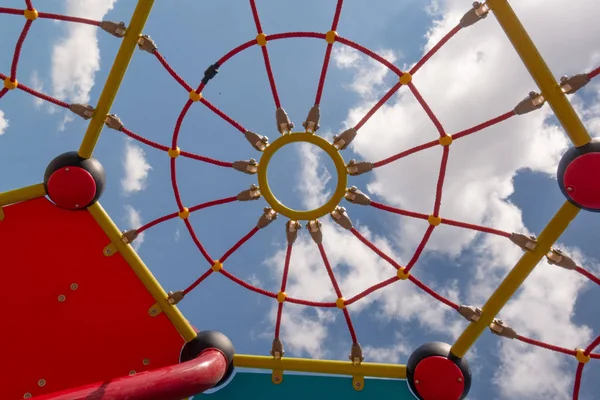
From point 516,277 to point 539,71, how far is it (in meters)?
1.72

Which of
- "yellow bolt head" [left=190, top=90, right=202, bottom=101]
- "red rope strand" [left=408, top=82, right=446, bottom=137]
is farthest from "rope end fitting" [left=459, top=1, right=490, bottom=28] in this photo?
"yellow bolt head" [left=190, top=90, right=202, bottom=101]

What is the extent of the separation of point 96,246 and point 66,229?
34cm

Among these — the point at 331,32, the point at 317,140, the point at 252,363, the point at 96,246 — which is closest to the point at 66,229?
the point at 96,246

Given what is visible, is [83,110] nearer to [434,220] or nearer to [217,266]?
[217,266]

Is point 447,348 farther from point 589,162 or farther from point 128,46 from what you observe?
point 128,46

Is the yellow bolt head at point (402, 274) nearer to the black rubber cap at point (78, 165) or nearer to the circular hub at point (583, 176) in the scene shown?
the circular hub at point (583, 176)

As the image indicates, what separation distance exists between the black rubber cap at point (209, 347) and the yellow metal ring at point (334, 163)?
134 cm

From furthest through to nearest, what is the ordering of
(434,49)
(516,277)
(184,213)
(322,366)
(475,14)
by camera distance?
(184,213) → (322,366) → (434,49) → (516,277) → (475,14)

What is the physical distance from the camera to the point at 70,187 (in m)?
4.84

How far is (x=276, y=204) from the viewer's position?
195 inches

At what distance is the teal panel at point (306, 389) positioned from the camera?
185 inches

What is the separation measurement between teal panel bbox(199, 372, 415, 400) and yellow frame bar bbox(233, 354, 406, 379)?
83mm

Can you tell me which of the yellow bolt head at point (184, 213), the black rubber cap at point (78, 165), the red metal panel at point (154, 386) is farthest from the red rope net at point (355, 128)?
the red metal panel at point (154, 386)

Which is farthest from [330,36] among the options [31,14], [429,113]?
[31,14]
